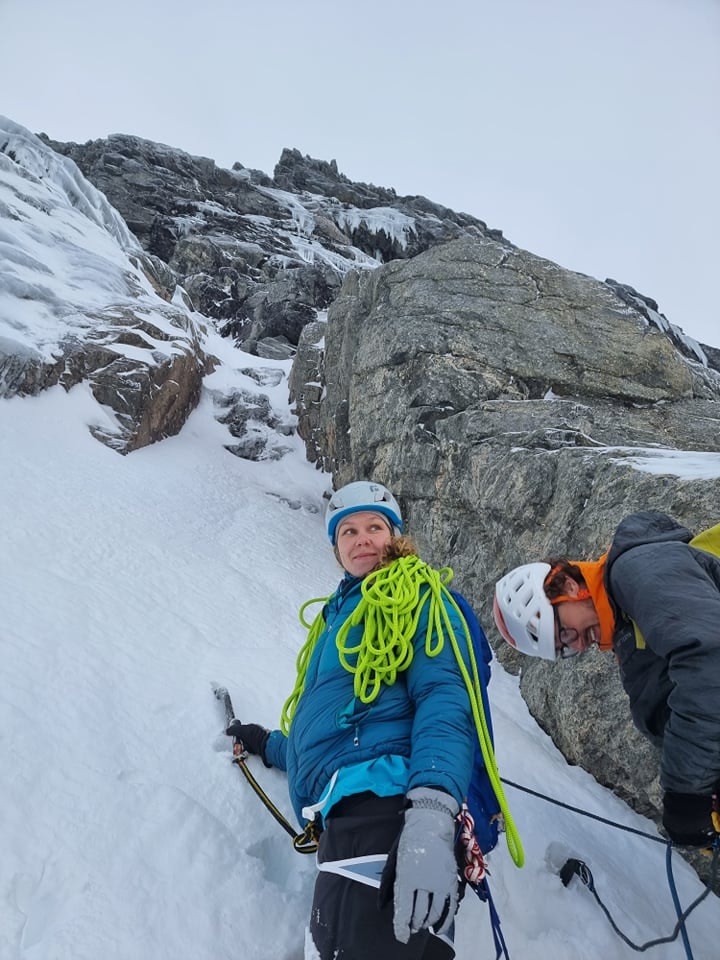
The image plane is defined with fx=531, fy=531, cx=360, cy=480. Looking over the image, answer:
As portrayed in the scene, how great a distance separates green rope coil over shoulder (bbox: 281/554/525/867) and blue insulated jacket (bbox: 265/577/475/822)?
4cm

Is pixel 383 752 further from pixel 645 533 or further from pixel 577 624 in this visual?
pixel 645 533

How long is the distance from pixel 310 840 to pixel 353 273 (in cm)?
1352

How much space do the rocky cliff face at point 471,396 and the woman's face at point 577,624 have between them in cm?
175

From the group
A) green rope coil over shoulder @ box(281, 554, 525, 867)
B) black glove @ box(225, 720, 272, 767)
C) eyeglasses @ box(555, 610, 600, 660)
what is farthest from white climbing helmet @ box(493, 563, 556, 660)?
black glove @ box(225, 720, 272, 767)

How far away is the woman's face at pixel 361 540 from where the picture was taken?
2787 millimetres

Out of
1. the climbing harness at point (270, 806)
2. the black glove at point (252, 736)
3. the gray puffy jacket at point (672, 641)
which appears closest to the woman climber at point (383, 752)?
the climbing harness at point (270, 806)

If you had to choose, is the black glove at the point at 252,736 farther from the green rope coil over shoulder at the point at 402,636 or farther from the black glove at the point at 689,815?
the black glove at the point at 689,815

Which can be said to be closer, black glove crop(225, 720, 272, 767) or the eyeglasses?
the eyeglasses

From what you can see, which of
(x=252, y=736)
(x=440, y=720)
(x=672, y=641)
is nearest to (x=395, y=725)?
(x=440, y=720)

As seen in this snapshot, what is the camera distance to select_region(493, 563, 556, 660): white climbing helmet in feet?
7.93

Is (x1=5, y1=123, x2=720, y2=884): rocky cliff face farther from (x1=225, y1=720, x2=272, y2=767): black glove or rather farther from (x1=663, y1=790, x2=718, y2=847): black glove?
(x1=225, y1=720, x2=272, y2=767): black glove

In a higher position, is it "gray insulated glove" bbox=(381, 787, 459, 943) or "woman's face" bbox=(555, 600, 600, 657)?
"woman's face" bbox=(555, 600, 600, 657)

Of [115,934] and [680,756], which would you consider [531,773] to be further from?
[115,934]

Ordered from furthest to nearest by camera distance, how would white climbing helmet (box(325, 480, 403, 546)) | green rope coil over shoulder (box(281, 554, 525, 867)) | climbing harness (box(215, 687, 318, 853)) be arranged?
white climbing helmet (box(325, 480, 403, 546)) < climbing harness (box(215, 687, 318, 853)) < green rope coil over shoulder (box(281, 554, 525, 867))
